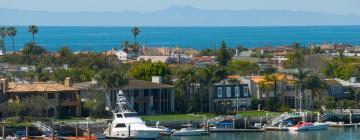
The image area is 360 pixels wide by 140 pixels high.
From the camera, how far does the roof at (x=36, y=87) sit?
3570 inches

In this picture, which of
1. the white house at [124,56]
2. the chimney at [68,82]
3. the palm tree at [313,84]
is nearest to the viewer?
the chimney at [68,82]

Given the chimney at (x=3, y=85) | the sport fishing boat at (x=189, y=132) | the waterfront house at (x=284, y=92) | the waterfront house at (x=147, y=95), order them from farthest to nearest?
the waterfront house at (x=284, y=92) < the waterfront house at (x=147, y=95) < the chimney at (x=3, y=85) < the sport fishing boat at (x=189, y=132)

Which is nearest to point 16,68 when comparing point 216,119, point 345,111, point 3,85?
point 3,85

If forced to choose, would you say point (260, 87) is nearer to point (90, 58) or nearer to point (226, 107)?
point (226, 107)

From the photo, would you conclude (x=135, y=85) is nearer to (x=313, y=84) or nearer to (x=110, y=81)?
(x=110, y=81)

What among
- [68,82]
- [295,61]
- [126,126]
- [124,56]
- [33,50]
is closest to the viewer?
[126,126]

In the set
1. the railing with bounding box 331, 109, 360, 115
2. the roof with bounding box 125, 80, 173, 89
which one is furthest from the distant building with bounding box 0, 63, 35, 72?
the railing with bounding box 331, 109, 360, 115

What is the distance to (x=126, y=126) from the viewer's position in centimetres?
8262

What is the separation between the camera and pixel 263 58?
15775 centimetres

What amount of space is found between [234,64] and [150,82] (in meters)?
30.2

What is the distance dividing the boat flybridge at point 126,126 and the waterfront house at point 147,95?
817 cm

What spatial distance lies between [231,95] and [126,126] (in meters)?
21.2

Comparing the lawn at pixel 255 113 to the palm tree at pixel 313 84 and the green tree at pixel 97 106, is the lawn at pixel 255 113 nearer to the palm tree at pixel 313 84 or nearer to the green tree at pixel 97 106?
the palm tree at pixel 313 84

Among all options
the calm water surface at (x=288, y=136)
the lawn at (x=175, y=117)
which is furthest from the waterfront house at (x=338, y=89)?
the lawn at (x=175, y=117)
